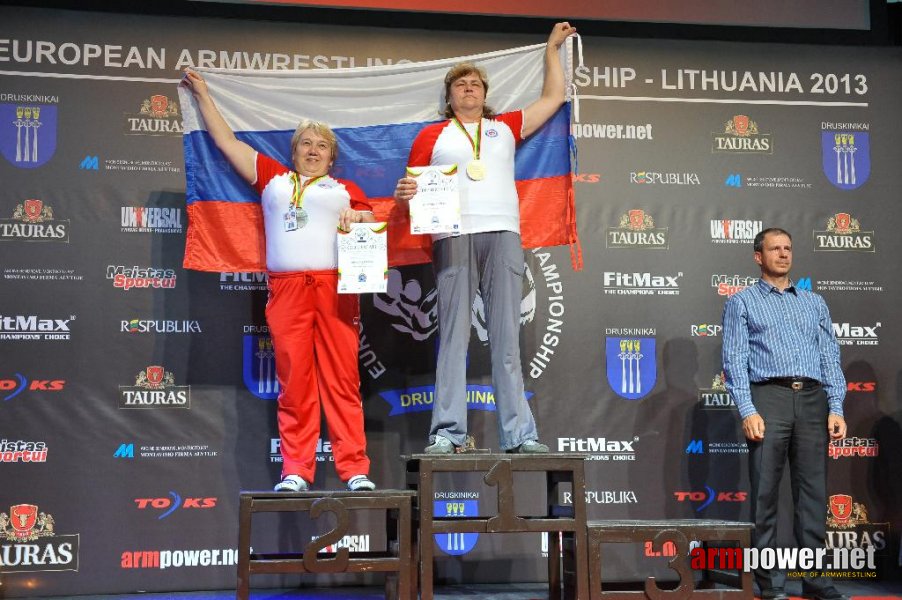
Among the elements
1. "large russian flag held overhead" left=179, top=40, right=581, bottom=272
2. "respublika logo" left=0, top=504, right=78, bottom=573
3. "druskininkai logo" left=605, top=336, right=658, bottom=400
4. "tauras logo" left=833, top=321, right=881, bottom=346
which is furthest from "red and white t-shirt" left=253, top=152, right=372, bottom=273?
"tauras logo" left=833, top=321, right=881, bottom=346

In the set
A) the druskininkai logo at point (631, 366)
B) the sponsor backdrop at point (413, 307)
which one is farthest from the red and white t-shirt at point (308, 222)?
the druskininkai logo at point (631, 366)

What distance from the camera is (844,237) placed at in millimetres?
5191

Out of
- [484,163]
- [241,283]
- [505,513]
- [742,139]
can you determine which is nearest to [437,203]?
[484,163]

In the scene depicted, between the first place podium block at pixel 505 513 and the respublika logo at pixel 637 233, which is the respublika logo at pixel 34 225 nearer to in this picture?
the first place podium block at pixel 505 513

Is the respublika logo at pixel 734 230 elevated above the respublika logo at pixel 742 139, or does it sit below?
below

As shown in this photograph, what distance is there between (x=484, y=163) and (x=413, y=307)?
121 centimetres

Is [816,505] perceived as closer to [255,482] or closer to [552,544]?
[552,544]

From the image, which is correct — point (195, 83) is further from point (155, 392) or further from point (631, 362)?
point (631, 362)

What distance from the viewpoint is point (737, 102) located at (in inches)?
205

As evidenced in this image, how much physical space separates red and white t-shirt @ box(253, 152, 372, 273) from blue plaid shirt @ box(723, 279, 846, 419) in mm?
1802

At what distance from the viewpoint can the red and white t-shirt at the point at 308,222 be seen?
403 cm

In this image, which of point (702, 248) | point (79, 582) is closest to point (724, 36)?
point (702, 248)

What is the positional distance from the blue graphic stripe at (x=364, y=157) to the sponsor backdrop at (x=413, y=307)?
1.68ft

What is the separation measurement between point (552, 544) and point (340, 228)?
163 cm
